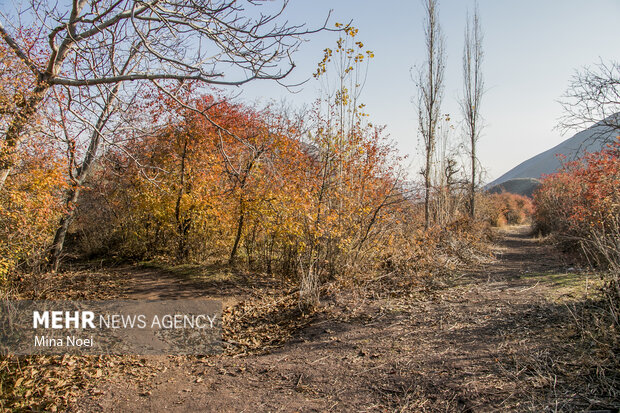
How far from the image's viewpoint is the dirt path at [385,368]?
9.02ft

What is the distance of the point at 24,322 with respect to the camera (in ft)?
14.5

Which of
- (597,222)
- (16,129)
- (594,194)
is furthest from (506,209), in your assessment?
(16,129)

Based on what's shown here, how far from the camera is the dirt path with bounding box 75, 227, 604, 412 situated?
2748 mm

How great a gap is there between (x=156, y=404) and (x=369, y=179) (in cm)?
571

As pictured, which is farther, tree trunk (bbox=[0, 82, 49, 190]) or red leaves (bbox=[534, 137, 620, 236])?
red leaves (bbox=[534, 137, 620, 236])

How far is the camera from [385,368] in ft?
10.8

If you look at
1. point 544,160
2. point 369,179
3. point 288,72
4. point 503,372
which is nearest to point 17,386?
point 288,72

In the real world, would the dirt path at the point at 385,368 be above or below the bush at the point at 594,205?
below

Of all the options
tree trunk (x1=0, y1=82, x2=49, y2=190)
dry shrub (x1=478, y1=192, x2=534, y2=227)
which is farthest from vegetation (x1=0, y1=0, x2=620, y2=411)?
dry shrub (x1=478, y1=192, x2=534, y2=227)

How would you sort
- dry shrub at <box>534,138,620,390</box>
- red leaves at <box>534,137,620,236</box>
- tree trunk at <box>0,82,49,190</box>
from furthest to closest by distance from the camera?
red leaves at <box>534,137,620,236</box>, tree trunk at <box>0,82,49,190</box>, dry shrub at <box>534,138,620,390</box>

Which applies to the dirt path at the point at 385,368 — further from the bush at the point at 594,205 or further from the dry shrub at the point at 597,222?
the bush at the point at 594,205

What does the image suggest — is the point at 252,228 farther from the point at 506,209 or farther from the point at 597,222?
the point at 506,209

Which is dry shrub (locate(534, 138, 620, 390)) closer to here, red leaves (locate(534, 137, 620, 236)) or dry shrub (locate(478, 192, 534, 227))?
red leaves (locate(534, 137, 620, 236))

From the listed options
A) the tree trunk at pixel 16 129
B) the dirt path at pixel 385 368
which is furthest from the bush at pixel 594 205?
the tree trunk at pixel 16 129
